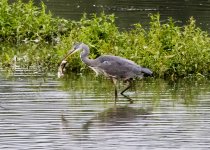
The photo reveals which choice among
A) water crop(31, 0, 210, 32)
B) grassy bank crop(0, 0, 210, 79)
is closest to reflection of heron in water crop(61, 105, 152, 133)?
grassy bank crop(0, 0, 210, 79)

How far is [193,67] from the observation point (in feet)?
54.9

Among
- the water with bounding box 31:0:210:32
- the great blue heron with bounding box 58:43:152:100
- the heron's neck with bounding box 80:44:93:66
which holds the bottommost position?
the great blue heron with bounding box 58:43:152:100

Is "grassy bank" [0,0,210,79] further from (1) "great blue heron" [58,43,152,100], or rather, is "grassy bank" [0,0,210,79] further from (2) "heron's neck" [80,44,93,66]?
(2) "heron's neck" [80,44,93,66]

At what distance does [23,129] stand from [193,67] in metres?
5.24

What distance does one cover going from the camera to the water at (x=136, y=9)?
25.7 metres

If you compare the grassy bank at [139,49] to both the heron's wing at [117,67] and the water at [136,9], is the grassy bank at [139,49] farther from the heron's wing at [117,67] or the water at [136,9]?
the water at [136,9]

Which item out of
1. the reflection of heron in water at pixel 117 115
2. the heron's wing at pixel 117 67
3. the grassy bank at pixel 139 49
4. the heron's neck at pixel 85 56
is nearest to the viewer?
the reflection of heron in water at pixel 117 115

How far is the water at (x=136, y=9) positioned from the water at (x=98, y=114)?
8359mm

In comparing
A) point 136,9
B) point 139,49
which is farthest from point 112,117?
point 136,9

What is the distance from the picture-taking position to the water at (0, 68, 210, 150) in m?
11.6

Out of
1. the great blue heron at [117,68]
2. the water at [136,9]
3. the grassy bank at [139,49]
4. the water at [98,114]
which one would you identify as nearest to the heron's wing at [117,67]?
the great blue heron at [117,68]

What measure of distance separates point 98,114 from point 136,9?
1496 cm

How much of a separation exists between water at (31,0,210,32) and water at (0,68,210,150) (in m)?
8.36

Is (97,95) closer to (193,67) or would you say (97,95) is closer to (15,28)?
(193,67)
